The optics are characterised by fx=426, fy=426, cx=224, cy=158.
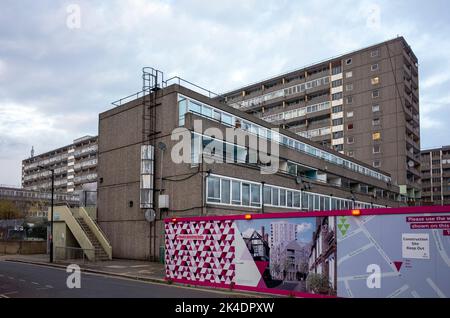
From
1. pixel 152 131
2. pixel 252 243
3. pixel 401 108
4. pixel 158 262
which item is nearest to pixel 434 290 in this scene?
pixel 252 243

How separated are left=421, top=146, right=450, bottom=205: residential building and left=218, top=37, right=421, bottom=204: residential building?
3689 centimetres

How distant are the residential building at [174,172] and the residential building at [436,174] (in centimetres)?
8968

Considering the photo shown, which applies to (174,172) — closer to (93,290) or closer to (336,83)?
(93,290)

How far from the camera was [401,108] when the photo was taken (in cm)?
7588

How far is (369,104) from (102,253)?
200 feet

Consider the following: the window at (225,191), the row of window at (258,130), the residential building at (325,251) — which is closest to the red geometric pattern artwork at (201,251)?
Answer: the residential building at (325,251)

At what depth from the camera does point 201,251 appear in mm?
16797

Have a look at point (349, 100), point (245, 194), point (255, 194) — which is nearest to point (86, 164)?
point (349, 100)

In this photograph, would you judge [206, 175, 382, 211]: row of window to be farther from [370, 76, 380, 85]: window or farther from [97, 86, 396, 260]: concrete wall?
[370, 76, 380, 85]: window

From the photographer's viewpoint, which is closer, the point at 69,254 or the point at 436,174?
the point at 69,254

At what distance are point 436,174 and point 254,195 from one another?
4074 inches

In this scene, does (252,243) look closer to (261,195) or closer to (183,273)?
(183,273)

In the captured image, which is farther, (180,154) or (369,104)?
(369,104)
